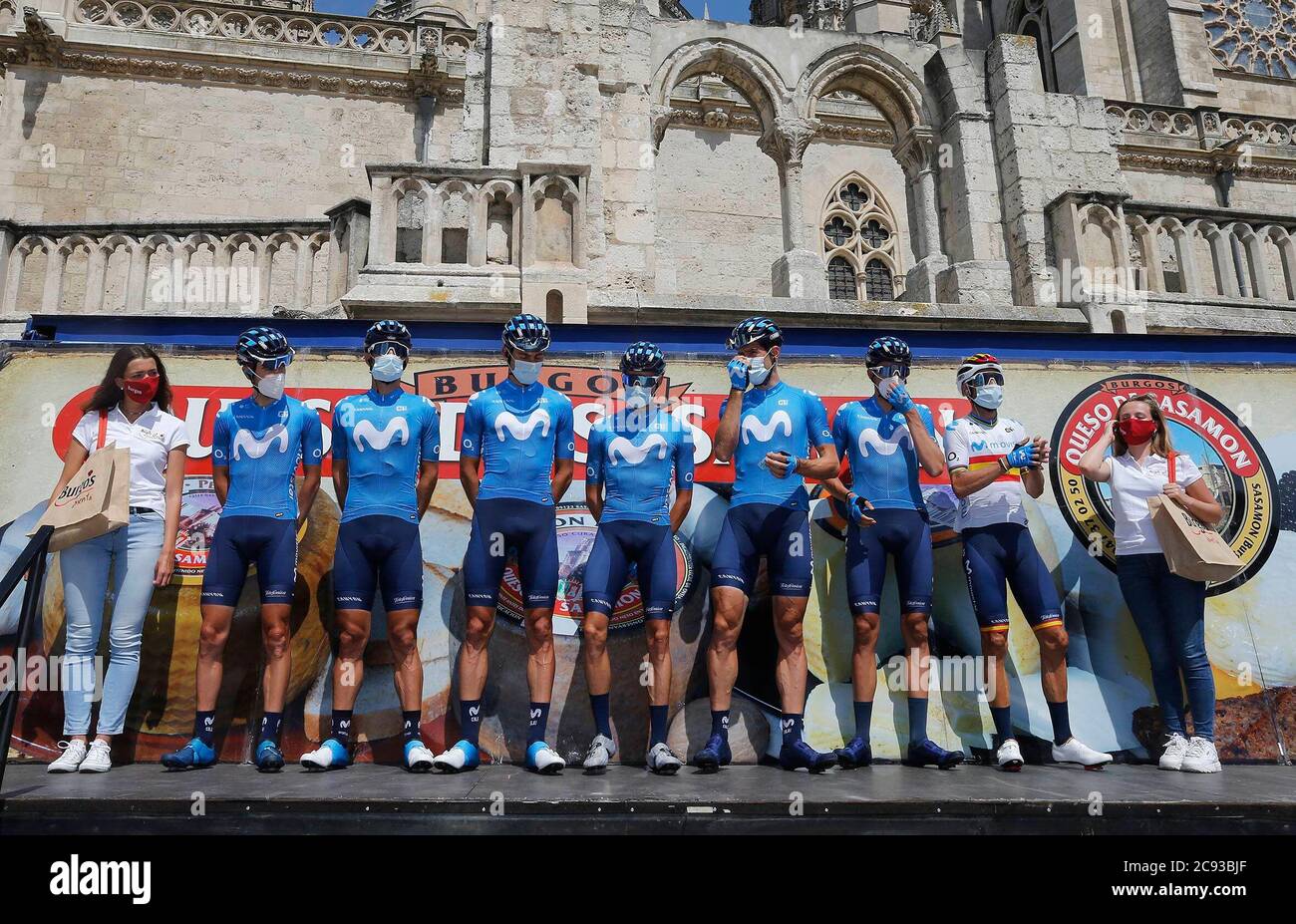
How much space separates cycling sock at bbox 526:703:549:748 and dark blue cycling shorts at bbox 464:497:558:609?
519 mm

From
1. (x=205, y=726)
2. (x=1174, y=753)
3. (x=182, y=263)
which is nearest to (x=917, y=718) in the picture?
(x=1174, y=753)

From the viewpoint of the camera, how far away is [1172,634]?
5016mm

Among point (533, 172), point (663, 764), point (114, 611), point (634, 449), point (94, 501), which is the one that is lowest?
point (663, 764)

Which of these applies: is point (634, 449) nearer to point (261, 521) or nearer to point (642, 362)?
point (642, 362)

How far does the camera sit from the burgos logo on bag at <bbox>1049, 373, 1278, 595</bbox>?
5.87 m

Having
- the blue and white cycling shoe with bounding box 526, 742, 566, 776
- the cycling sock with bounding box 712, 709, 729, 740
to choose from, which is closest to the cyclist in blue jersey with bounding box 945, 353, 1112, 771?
the cycling sock with bounding box 712, 709, 729, 740

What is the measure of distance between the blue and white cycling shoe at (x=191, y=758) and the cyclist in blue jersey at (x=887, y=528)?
327 cm

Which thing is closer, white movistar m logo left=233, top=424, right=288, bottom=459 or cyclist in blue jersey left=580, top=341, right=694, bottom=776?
cyclist in blue jersey left=580, top=341, right=694, bottom=776

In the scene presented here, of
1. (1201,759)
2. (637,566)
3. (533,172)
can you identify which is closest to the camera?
(1201,759)

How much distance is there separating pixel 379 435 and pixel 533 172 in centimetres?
434

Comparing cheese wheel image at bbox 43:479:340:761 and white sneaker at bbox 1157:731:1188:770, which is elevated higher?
cheese wheel image at bbox 43:479:340:761

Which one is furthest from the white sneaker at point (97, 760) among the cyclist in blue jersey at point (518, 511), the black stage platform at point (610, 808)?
the cyclist in blue jersey at point (518, 511)

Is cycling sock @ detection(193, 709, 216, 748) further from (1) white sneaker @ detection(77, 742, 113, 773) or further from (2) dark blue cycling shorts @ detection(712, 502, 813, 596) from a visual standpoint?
(2) dark blue cycling shorts @ detection(712, 502, 813, 596)
